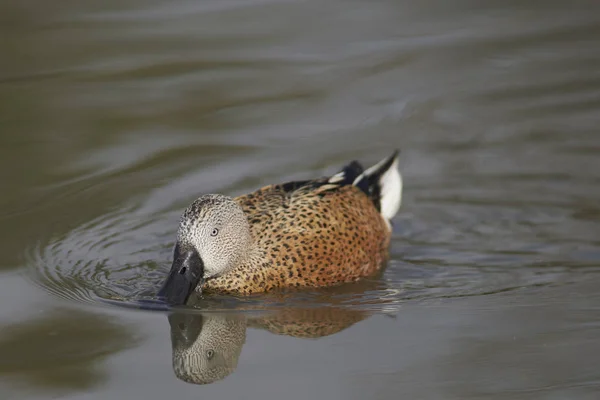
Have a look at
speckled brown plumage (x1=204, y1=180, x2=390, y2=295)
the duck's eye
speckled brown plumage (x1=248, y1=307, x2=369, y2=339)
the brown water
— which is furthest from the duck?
the duck's eye

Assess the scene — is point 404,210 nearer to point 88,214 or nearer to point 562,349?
point 88,214


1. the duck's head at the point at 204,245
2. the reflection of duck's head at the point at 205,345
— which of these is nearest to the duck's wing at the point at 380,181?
the duck's head at the point at 204,245

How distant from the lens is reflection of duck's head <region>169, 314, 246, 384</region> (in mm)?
6105

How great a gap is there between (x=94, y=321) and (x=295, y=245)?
5.19 ft

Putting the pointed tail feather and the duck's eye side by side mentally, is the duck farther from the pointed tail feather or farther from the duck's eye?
the duck's eye

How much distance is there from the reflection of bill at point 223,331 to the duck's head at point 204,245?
0.21 meters

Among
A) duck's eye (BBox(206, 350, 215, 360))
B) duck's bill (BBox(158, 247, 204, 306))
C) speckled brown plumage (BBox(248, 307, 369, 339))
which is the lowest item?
speckled brown plumage (BBox(248, 307, 369, 339))

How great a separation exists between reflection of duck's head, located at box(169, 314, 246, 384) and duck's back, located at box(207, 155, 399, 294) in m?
0.65

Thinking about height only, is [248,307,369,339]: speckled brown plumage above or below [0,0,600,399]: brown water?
below

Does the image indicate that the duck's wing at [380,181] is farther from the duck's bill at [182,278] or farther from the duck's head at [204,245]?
the duck's bill at [182,278]

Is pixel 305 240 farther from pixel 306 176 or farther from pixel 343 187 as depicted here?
pixel 306 176

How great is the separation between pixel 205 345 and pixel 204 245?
899 mm

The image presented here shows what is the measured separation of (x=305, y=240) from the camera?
25.7 ft

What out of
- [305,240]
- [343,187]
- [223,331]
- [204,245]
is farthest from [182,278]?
[343,187]
